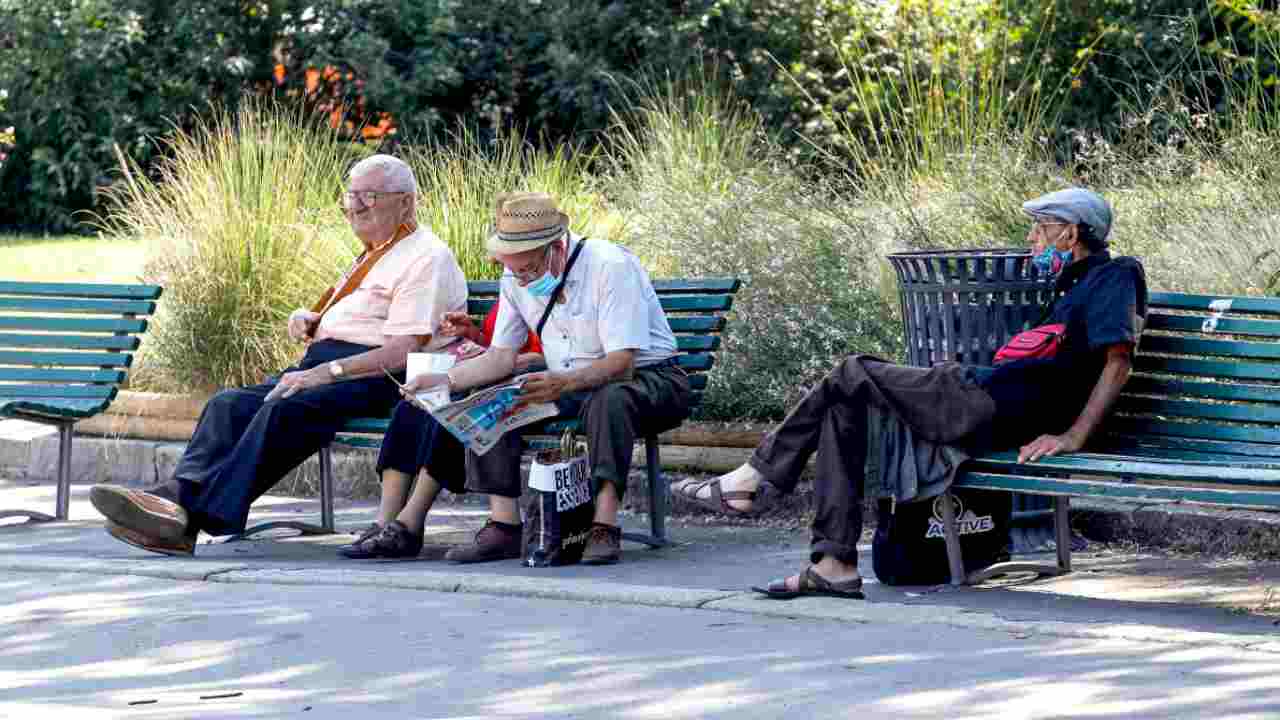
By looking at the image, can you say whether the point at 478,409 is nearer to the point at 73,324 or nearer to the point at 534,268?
the point at 534,268

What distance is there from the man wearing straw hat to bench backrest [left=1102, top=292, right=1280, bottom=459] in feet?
8.53

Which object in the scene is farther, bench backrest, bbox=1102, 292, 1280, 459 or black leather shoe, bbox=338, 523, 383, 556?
black leather shoe, bbox=338, 523, 383, 556

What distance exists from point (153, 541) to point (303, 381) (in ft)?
2.66

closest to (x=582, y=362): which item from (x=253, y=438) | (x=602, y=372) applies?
(x=602, y=372)

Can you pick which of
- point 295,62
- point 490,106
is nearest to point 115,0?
point 295,62

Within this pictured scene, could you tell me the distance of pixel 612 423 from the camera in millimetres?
7336

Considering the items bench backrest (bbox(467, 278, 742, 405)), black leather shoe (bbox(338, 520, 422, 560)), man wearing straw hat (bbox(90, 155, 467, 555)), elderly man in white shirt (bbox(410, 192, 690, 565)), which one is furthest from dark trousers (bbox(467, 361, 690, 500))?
man wearing straw hat (bbox(90, 155, 467, 555))

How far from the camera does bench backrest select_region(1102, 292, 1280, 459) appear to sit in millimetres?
6551

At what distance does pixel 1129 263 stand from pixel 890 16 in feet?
26.8

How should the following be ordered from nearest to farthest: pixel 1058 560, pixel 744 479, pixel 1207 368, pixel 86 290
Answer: pixel 1207 368
pixel 744 479
pixel 1058 560
pixel 86 290

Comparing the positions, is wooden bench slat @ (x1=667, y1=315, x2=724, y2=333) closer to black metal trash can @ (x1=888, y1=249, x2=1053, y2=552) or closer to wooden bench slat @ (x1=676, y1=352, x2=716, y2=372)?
wooden bench slat @ (x1=676, y1=352, x2=716, y2=372)

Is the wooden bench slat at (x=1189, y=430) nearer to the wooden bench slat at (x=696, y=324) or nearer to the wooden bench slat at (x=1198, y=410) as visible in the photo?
the wooden bench slat at (x=1198, y=410)

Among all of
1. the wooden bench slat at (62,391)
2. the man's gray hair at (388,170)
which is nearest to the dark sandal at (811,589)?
the man's gray hair at (388,170)

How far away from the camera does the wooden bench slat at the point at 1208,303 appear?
6609mm
